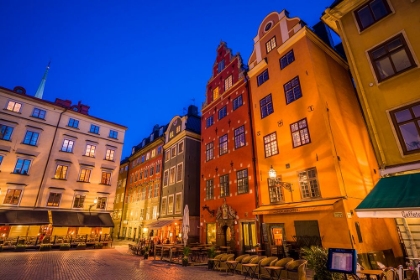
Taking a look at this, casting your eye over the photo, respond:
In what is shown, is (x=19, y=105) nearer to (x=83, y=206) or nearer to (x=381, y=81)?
(x=83, y=206)

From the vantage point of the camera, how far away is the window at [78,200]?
27.0 metres

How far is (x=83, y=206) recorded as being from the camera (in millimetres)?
27391

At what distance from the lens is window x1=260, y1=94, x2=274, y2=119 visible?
55.5 ft

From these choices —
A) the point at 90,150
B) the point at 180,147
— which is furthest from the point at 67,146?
the point at 180,147

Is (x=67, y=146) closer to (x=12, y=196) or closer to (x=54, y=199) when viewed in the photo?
(x=54, y=199)

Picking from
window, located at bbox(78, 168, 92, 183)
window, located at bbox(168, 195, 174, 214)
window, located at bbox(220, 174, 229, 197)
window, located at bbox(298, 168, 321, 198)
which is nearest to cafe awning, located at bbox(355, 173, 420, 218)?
window, located at bbox(298, 168, 321, 198)

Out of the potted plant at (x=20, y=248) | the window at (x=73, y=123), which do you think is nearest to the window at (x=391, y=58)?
the potted plant at (x=20, y=248)

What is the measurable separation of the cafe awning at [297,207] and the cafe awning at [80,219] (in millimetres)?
20893

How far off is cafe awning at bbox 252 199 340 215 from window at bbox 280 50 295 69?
33.4ft

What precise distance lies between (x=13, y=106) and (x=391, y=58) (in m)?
35.6

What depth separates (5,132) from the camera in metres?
24.7

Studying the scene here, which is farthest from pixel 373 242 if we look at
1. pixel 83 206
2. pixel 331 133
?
pixel 83 206

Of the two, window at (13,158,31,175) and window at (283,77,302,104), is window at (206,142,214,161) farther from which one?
window at (13,158,31,175)

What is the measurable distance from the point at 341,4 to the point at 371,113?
21.8ft
